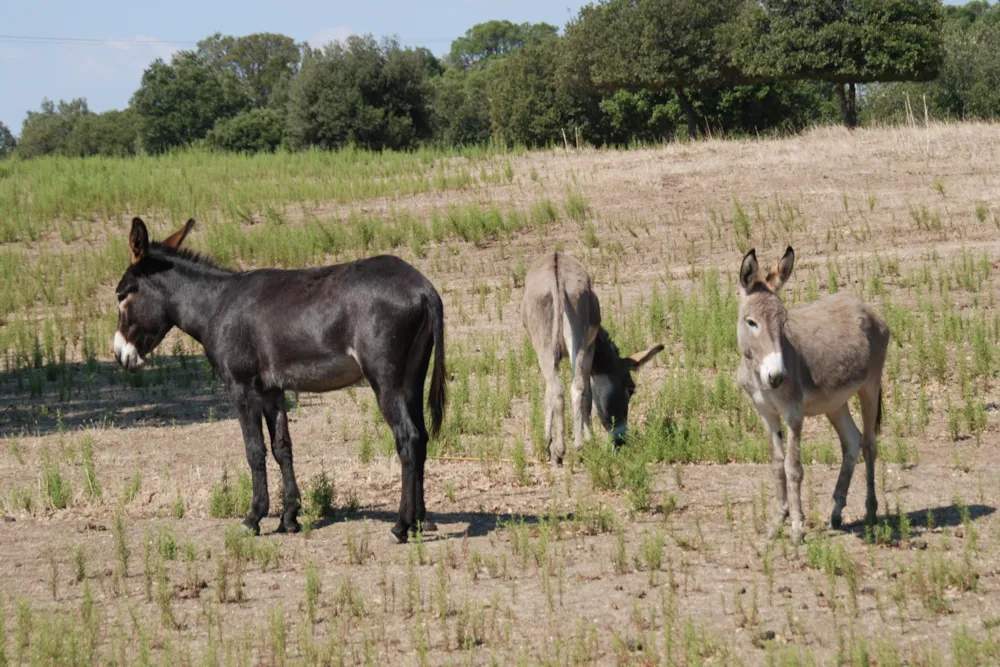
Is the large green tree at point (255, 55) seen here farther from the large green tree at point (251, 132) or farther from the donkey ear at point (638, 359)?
the donkey ear at point (638, 359)

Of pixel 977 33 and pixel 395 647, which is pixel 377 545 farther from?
pixel 977 33

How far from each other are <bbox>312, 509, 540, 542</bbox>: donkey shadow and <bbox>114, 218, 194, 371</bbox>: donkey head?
82.0 inches

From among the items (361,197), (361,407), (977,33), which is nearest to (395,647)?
(361,407)

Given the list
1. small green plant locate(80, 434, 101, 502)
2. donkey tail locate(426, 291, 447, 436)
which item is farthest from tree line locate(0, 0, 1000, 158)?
donkey tail locate(426, 291, 447, 436)

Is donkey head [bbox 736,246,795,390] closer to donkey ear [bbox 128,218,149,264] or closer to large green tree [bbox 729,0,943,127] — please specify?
donkey ear [bbox 128,218,149,264]

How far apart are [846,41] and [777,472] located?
3482cm

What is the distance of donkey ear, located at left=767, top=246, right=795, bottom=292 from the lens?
24.9 ft

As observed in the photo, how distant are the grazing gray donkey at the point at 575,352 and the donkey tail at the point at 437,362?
209 cm

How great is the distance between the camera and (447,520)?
30.2 feet

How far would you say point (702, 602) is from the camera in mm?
6848

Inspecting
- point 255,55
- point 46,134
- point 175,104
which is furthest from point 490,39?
point 175,104

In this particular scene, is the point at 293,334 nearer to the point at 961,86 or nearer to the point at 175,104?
the point at 175,104

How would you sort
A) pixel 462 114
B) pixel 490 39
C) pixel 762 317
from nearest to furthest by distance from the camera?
pixel 762 317 < pixel 462 114 < pixel 490 39

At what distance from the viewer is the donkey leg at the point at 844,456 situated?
8.18 metres
